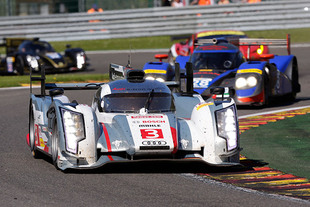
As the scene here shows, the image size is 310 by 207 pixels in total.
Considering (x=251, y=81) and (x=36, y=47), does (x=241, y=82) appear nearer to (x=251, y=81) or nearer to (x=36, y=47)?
(x=251, y=81)

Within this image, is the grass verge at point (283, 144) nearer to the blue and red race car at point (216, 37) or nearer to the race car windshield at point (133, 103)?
the race car windshield at point (133, 103)

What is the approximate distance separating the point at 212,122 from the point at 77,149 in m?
1.59

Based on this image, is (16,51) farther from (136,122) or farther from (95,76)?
(136,122)

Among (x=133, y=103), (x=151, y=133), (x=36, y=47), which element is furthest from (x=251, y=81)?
(x=36, y=47)

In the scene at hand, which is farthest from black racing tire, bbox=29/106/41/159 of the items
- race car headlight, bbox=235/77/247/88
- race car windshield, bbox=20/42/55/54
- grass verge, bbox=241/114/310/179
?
race car windshield, bbox=20/42/55/54

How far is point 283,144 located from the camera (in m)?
10.4

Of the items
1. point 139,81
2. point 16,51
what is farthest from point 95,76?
point 139,81

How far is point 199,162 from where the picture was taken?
865cm

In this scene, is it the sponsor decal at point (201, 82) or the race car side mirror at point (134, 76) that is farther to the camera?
the sponsor decal at point (201, 82)

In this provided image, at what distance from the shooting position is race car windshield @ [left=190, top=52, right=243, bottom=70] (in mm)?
15609

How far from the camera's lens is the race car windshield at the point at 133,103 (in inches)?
358

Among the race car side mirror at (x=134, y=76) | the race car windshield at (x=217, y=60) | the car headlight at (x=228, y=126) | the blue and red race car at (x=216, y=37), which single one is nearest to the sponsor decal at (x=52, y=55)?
the blue and red race car at (x=216, y=37)

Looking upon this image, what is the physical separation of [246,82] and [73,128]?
685 centimetres

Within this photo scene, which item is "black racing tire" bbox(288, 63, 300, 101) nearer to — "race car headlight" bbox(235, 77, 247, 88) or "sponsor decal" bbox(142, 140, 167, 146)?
"race car headlight" bbox(235, 77, 247, 88)
